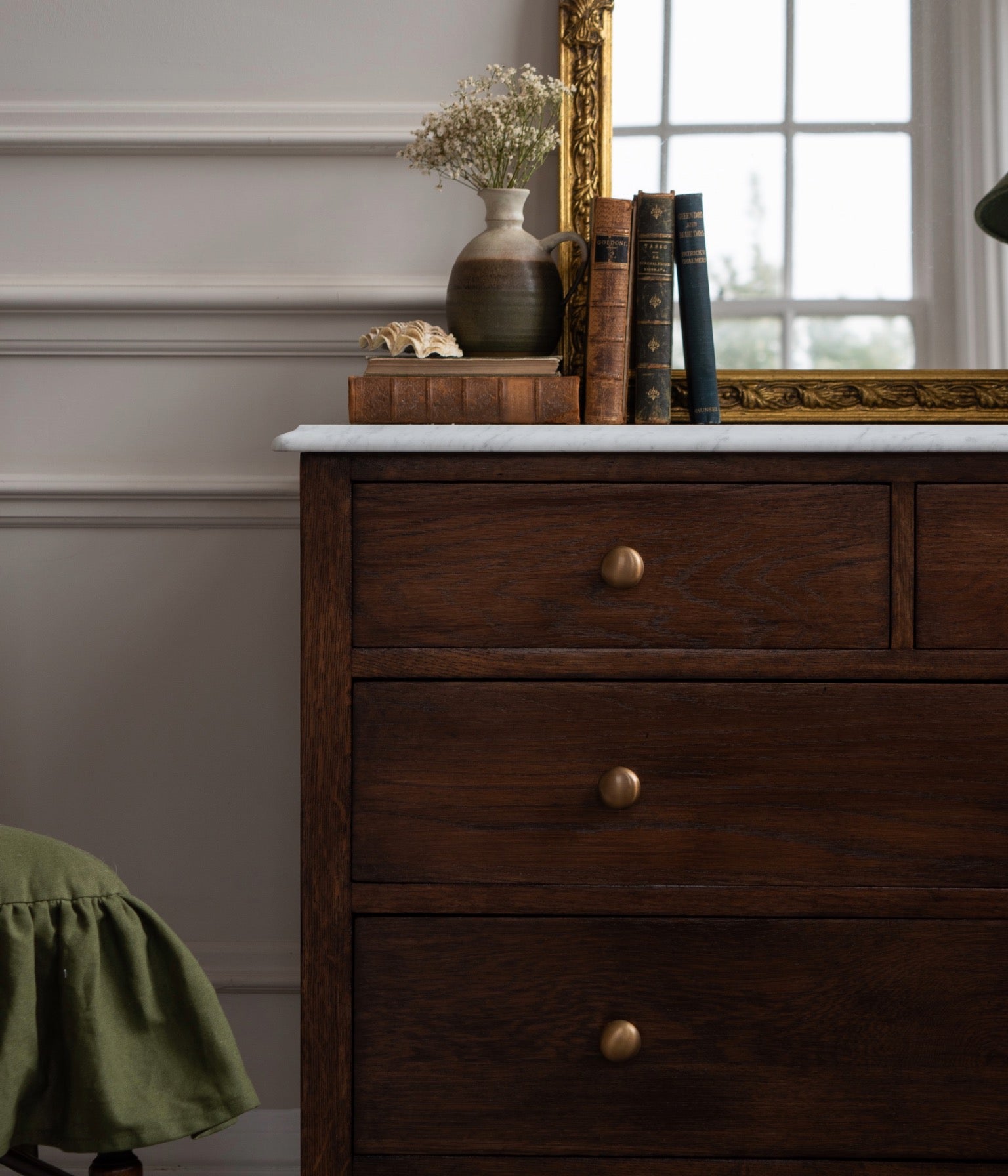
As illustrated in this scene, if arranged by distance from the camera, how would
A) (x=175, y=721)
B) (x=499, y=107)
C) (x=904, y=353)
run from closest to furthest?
1. (x=499, y=107)
2. (x=904, y=353)
3. (x=175, y=721)

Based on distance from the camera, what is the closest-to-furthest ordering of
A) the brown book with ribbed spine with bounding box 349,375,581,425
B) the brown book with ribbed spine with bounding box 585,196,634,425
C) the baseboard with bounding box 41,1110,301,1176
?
the brown book with ribbed spine with bounding box 349,375,581,425, the brown book with ribbed spine with bounding box 585,196,634,425, the baseboard with bounding box 41,1110,301,1176

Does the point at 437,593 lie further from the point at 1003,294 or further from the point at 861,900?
the point at 1003,294

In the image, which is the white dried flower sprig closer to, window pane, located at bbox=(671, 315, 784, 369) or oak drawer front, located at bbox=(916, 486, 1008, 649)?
window pane, located at bbox=(671, 315, 784, 369)

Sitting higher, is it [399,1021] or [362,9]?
[362,9]

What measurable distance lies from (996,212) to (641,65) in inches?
19.5

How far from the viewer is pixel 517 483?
35.2 inches

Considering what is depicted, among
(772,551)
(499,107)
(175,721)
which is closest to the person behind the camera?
(772,551)

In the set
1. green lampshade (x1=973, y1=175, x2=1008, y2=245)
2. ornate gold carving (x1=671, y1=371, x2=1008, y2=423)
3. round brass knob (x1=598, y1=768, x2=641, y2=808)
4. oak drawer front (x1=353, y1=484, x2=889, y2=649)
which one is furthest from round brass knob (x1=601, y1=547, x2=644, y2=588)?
green lampshade (x1=973, y1=175, x2=1008, y2=245)

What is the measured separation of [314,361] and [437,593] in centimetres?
66

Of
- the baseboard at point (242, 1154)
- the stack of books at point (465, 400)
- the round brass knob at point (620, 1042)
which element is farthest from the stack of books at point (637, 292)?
the baseboard at point (242, 1154)

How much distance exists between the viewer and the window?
136 centimetres

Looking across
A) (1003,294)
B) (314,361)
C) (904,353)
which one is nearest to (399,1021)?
(314,361)

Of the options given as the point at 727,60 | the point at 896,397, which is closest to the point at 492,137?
the point at 727,60

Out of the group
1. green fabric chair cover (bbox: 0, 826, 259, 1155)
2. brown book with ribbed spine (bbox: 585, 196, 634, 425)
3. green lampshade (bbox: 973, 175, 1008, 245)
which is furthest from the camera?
green lampshade (bbox: 973, 175, 1008, 245)
